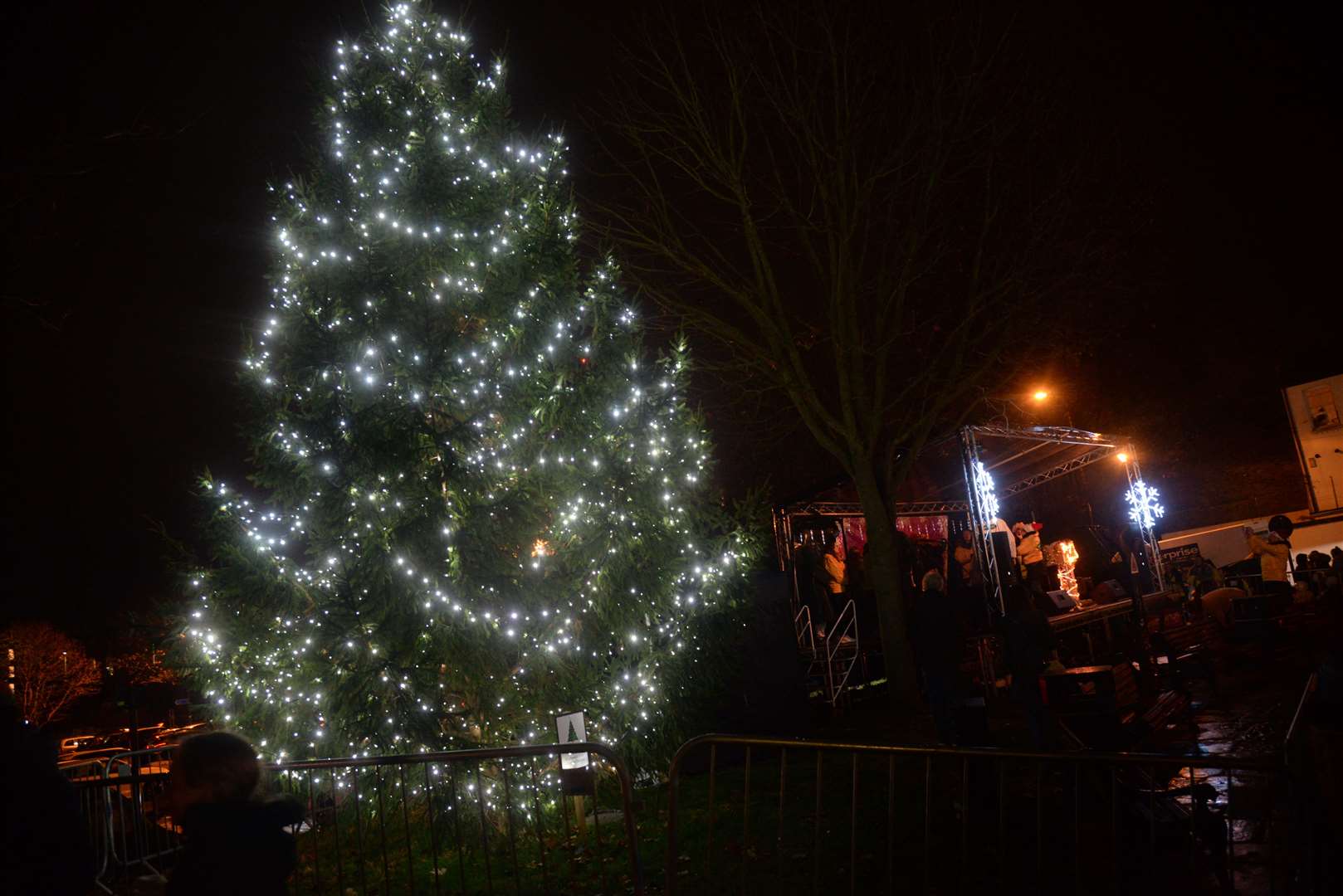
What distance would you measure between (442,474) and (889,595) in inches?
329

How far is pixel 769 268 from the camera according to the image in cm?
1408

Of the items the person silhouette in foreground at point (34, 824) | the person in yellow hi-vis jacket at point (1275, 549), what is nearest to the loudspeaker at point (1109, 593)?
the person in yellow hi-vis jacket at point (1275, 549)

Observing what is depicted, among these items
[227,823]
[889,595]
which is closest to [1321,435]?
→ [889,595]

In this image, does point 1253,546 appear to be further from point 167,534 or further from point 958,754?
point 167,534

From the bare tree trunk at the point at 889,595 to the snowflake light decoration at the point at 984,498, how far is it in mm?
1831

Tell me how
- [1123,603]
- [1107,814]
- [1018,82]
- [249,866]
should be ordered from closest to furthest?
[249,866] → [1107,814] → [1018,82] → [1123,603]

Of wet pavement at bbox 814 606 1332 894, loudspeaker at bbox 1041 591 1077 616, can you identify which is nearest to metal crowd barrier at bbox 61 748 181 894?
wet pavement at bbox 814 606 1332 894

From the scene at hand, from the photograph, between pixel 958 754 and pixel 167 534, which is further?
pixel 167 534

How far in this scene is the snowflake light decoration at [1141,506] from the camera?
2091cm

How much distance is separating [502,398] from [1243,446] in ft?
132

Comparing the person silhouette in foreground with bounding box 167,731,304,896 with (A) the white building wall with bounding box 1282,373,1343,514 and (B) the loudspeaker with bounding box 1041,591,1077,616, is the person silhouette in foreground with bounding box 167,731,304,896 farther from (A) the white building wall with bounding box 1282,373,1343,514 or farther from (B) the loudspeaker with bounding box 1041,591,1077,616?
(A) the white building wall with bounding box 1282,373,1343,514

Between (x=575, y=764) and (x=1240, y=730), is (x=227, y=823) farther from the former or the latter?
(x=1240, y=730)

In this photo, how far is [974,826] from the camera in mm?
6578

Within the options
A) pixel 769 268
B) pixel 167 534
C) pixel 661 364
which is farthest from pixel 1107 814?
pixel 769 268
